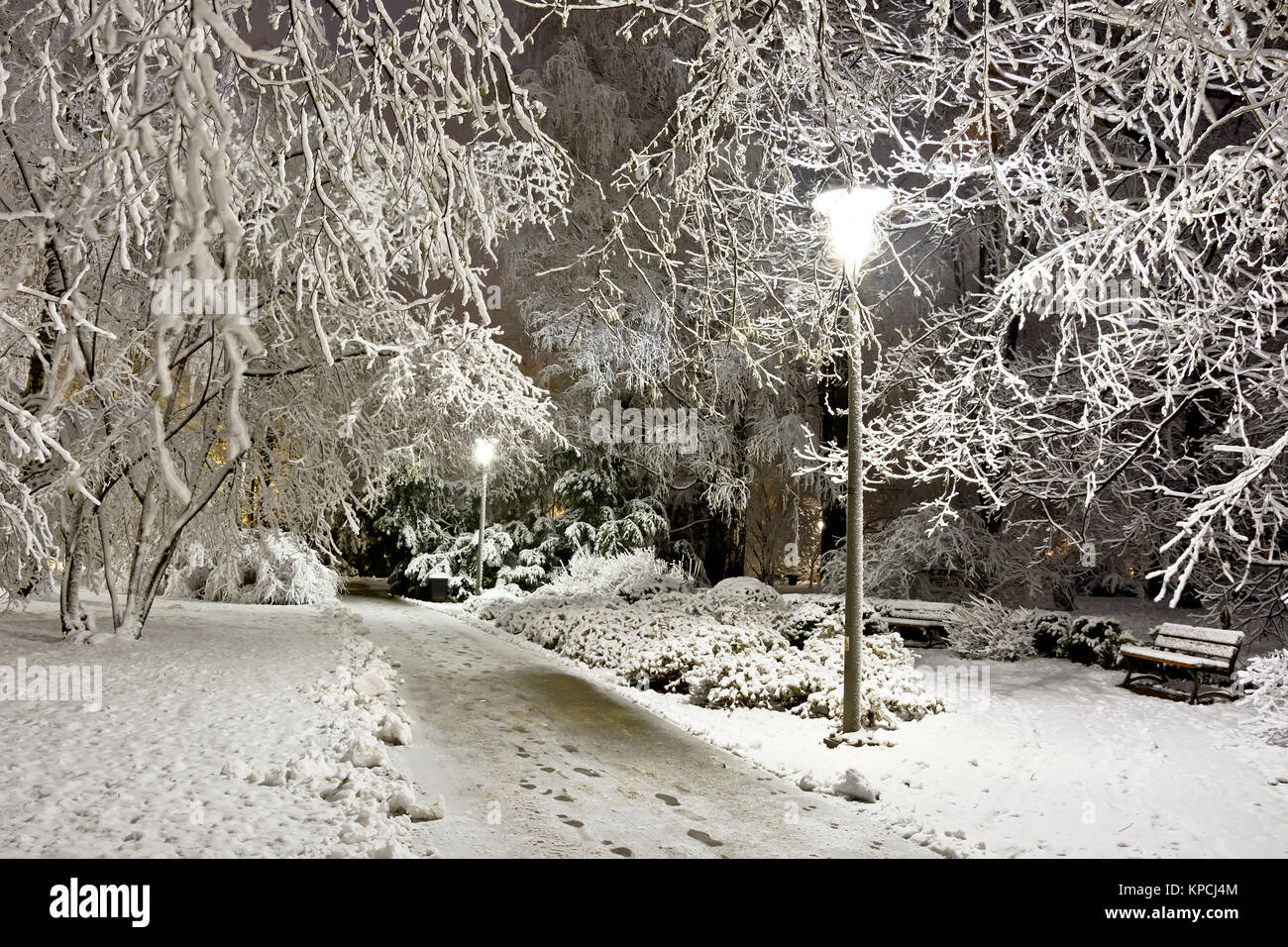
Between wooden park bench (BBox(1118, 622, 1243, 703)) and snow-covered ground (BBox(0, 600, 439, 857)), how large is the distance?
8.30m

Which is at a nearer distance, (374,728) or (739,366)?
(374,728)

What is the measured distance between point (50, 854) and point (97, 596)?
1533 cm

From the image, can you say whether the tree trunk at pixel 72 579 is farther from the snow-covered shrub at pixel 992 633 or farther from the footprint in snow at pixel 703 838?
the snow-covered shrub at pixel 992 633

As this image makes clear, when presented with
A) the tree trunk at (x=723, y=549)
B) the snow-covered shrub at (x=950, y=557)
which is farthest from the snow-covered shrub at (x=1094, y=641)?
the tree trunk at (x=723, y=549)

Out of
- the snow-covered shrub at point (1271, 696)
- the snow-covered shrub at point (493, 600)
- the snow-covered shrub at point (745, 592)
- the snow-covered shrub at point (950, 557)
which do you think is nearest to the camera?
the snow-covered shrub at point (1271, 696)

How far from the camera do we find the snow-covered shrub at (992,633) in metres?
11.9

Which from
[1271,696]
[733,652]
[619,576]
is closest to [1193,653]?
[1271,696]

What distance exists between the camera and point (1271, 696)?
7.61 m

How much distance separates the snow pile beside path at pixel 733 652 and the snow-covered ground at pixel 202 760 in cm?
335

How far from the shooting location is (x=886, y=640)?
10.5 meters

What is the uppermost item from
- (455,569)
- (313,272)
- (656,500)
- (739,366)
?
(739,366)
